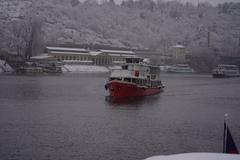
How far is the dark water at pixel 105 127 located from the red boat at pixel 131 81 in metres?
2.84

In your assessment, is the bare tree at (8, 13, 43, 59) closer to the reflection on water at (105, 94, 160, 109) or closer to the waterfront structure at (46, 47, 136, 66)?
the waterfront structure at (46, 47, 136, 66)

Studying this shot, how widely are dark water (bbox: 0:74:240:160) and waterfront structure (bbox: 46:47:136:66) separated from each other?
235 feet

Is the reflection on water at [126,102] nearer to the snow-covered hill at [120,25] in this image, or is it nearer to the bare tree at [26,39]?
the bare tree at [26,39]

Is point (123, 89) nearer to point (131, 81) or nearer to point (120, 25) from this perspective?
point (131, 81)

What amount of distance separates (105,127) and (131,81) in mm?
19997

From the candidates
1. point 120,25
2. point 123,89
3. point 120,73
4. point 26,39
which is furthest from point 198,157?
Result: point 120,25

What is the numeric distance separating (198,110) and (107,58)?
8700cm

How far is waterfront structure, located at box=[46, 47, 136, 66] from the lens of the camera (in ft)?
366

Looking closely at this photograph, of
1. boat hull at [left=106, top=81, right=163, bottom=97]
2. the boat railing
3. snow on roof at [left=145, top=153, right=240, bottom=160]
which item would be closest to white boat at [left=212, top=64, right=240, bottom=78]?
boat hull at [left=106, top=81, right=163, bottom=97]

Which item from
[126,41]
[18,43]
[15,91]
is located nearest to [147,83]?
[15,91]

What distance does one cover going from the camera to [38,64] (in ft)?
315

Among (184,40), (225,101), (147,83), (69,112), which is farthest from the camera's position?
(184,40)

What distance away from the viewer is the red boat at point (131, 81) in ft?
140

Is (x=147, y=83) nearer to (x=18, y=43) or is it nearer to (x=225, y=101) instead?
(x=225, y=101)
